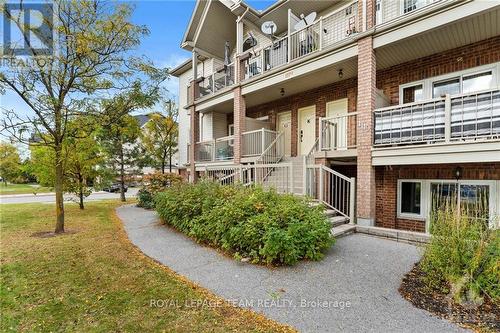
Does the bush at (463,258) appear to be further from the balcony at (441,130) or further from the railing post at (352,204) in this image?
the railing post at (352,204)

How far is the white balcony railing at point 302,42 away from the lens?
9531 mm

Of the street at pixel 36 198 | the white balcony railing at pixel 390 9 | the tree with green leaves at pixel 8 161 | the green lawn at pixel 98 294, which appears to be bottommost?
the street at pixel 36 198

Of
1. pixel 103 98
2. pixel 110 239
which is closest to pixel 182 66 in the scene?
pixel 103 98

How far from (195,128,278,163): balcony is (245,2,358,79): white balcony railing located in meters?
2.52

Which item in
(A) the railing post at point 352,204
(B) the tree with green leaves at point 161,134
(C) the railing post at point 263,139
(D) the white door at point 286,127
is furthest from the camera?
(B) the tree with green leaves at point 161,134

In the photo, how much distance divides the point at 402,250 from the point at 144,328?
16.8ft

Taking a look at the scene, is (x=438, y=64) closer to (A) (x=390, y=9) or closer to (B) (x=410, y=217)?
(A) (x=390, y=9)

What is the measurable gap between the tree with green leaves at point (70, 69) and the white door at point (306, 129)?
22.5ft

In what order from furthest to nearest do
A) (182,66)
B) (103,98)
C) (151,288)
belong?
(182,66)
(103,98)
(151,288)

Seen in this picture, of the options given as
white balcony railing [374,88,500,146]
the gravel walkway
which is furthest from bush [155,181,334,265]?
white balcony railing [374,88,500,146]

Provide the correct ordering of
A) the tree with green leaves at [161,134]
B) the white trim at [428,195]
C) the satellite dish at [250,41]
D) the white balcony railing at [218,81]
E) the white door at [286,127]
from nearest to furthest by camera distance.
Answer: the white trim at [428,195], the white door at [286,127], the white balcony railing at [218,81], the satellite dish at [250,41], the tree with green leaves at [161,134]

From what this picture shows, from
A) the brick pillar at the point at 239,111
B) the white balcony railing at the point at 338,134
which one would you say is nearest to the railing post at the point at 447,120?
the white balcony railing at the point at 338,134

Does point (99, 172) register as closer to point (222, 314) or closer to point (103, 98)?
point (103, 98)

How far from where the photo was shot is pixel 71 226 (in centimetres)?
924
